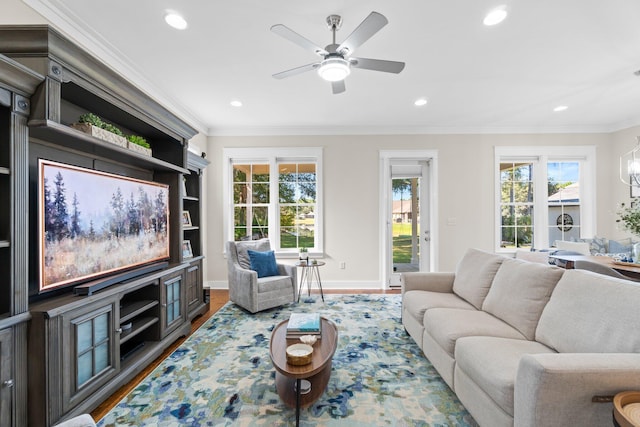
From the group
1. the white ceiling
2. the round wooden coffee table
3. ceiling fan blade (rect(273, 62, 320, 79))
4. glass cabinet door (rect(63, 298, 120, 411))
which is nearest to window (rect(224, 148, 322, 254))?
the white ceiling

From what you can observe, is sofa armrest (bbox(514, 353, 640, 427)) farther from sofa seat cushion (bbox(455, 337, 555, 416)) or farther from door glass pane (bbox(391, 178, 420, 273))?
door glass pane (bbox(391, 178, 420, 273))

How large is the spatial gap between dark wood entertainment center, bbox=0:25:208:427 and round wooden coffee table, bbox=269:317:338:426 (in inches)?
45.1

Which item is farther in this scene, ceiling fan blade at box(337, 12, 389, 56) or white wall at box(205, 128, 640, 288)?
white wall at box(205, 128, 640, 288)

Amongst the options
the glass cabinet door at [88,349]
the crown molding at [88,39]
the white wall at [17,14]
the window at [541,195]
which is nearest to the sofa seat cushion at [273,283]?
the glass cabinet door at [88,349]

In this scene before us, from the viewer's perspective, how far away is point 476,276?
2518mm

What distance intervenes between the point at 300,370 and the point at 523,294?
1.64 meters

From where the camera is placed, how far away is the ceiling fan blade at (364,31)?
1.60 metres

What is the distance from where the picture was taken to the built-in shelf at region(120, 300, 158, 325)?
2.11 metres

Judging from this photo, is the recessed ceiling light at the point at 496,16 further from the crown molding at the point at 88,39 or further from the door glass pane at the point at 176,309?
the door glass pane at the point at 176,309

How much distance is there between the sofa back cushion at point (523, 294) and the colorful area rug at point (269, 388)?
2.24 ft

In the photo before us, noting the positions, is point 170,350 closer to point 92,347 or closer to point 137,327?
point 137,327

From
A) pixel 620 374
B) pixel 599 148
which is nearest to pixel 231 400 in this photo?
pixel 620 374

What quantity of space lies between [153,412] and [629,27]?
14.7 feet

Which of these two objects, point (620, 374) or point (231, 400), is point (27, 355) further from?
point (620, 374)
